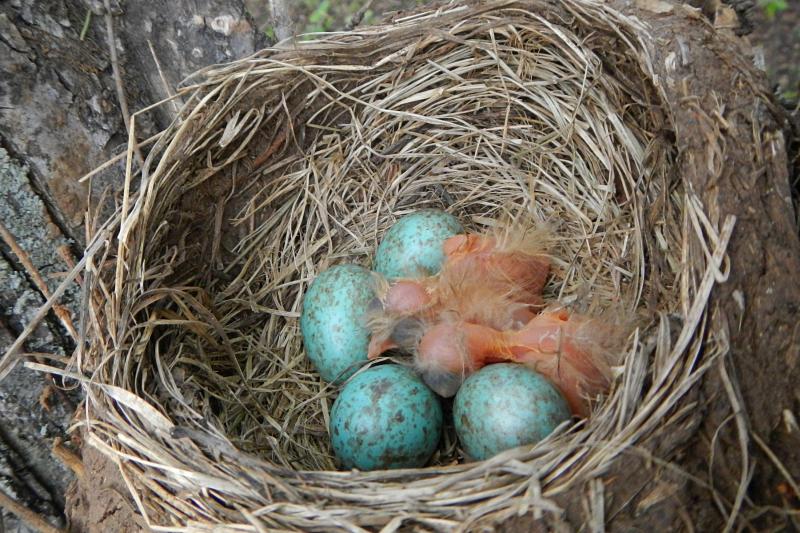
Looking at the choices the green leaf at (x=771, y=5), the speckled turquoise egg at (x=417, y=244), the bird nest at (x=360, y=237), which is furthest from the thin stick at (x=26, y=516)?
the green leaf at (x=771, y=5)

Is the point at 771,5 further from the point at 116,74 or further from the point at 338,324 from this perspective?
the point at 116,74

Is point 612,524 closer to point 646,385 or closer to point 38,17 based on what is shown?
point 646,385

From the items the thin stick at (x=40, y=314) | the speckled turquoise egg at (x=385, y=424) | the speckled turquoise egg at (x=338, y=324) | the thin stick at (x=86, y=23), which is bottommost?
the speckled turquoise egg at (x=385, y=424)

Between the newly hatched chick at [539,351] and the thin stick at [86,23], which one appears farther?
the thin stick at [86,23]

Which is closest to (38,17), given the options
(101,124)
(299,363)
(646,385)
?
(101,124)

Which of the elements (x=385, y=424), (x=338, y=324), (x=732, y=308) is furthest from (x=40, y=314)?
(x=732, y=308)

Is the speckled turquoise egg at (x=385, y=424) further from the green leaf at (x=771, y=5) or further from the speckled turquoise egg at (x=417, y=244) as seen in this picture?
the green leaf at (x=771, y=5)

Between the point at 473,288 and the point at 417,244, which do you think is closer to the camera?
the point at 473,288
